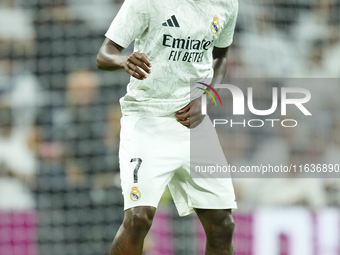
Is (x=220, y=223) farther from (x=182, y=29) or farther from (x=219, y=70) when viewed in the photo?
(x=182, y=29)

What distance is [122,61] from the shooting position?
2.20 m

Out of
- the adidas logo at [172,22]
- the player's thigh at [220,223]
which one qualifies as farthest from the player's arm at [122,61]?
the player's thigh at [220,223]

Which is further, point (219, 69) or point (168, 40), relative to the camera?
point (219, 69)

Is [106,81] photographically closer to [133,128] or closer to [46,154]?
[46,154]

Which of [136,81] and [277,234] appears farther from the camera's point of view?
[277,234]

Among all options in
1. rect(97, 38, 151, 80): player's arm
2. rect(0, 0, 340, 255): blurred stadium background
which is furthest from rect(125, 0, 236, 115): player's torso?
rect(0, 0, 340, 255): blurred stadium background

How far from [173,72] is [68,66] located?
2132mm

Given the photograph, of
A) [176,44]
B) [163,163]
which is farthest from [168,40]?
[163,163]

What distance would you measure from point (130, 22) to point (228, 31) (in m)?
0.54

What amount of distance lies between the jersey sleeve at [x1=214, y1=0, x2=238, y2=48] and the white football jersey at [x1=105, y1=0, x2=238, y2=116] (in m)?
0.05

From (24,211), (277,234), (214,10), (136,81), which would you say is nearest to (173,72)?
(136,81)

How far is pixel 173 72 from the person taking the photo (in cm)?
237

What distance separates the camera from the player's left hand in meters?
2.44

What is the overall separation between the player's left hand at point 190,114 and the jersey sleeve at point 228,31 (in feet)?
1.21
